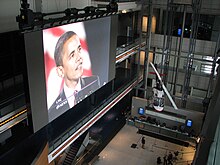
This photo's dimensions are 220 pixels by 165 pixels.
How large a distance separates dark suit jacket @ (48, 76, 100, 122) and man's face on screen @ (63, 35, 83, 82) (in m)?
0.64

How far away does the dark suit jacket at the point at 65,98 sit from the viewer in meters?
9.70

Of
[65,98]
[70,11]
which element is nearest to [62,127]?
[65,98]

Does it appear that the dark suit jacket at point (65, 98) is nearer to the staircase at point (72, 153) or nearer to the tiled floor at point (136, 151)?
the staircase at point (72, 153)

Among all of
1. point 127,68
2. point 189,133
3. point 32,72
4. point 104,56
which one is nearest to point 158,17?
point 127,68

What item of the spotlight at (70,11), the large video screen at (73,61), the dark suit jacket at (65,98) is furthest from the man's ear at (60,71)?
the spotlight at (70,11)

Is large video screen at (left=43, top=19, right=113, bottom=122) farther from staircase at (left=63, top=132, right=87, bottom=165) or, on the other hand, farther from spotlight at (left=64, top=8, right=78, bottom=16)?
staircase at (left=63, top=132, right=87, bottom=165)

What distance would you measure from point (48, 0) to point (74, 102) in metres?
4.64

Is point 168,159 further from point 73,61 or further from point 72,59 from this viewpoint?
point 72,59

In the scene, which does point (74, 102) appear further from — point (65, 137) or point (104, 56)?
point (104, 56)

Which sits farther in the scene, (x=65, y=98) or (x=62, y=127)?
(x=62, y=127)

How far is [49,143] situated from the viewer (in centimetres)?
1054

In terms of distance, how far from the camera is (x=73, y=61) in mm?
10516

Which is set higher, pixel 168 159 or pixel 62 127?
pixel 62 127

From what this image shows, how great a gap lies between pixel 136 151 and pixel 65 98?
7498 millimetres
